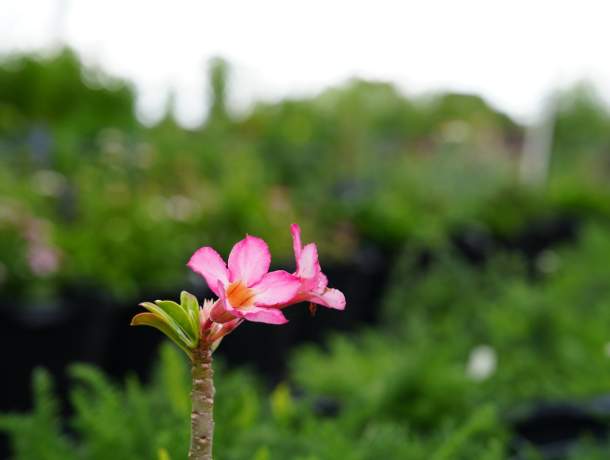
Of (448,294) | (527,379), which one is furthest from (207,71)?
(527,379)

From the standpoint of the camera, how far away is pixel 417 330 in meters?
2.46

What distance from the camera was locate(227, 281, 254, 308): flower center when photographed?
0.54 m

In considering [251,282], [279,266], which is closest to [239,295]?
[251,282]

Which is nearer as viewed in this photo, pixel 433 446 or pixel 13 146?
pixel 433 446

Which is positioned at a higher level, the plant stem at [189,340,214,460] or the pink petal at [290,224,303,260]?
the pink petal at [290,224,303,260]

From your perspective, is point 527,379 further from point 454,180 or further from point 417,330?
point 454,180

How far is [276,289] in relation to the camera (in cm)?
55

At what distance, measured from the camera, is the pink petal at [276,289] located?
55 cm

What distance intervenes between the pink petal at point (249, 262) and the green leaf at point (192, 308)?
3cm

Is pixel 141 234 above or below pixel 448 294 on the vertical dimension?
above

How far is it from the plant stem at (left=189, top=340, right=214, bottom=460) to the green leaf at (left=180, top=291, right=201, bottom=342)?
1 cm

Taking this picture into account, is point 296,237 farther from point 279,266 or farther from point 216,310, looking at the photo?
point 279,266

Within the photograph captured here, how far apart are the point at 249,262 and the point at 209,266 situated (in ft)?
0.11

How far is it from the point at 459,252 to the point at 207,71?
2226 millimetres
